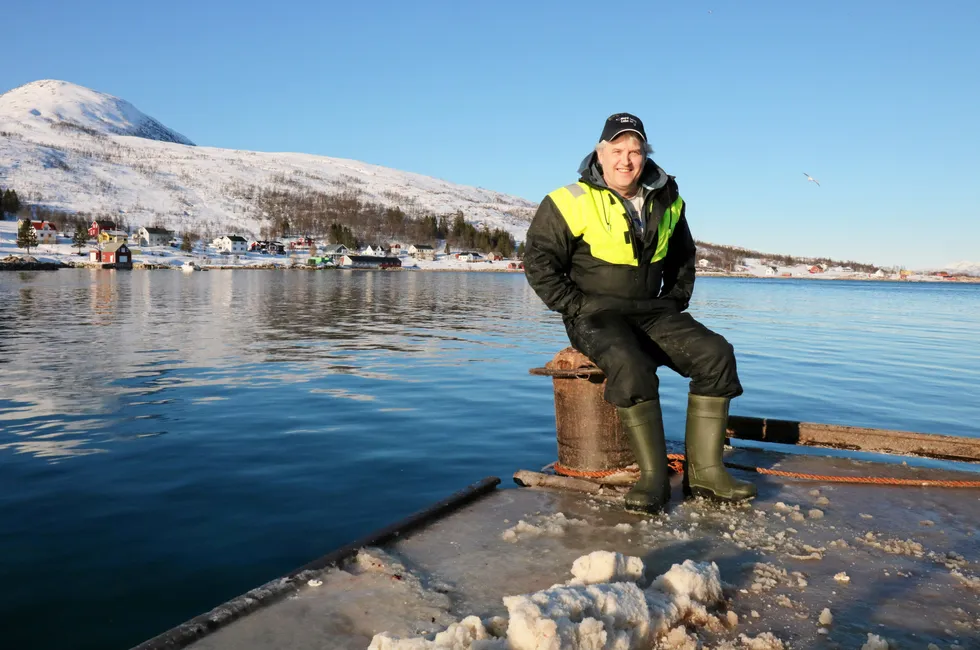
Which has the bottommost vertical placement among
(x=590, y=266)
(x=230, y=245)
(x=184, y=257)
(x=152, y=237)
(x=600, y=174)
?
(x=590, y=266)

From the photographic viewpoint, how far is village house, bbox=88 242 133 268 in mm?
109688

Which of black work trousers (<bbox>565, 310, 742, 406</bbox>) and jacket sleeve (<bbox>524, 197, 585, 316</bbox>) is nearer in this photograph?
black work trousers (<bbox>565, 310, 742, 406</bbox>)

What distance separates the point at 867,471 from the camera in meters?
5.97

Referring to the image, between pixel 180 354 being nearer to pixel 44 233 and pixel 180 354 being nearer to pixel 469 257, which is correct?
pixel 44 233

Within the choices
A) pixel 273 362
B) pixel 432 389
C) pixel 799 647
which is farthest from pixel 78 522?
pixel 273 362

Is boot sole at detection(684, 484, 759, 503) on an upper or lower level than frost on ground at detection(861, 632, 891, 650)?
lower

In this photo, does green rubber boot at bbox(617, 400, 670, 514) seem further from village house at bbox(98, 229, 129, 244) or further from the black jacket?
village house at bbox(98, 229, 129, 244)

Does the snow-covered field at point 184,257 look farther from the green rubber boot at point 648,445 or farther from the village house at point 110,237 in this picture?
the green rubber boot at point 648,445

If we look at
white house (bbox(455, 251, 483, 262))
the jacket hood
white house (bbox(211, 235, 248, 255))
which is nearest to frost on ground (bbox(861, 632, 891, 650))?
the jacket hood

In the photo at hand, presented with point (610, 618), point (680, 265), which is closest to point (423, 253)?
point (680, 265)

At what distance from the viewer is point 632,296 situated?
217 inches

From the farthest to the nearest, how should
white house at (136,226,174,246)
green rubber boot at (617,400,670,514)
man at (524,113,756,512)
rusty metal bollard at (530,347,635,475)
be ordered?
white house at (136,226,174,246) < rusty metal bollard at (530,347,635,475) < man at (524,113,756,512) < green rubber boot at (617,400,670,514)

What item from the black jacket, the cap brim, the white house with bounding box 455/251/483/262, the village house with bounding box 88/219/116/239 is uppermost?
the village house with bounding box 88/219/116/239

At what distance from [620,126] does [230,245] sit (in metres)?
172
